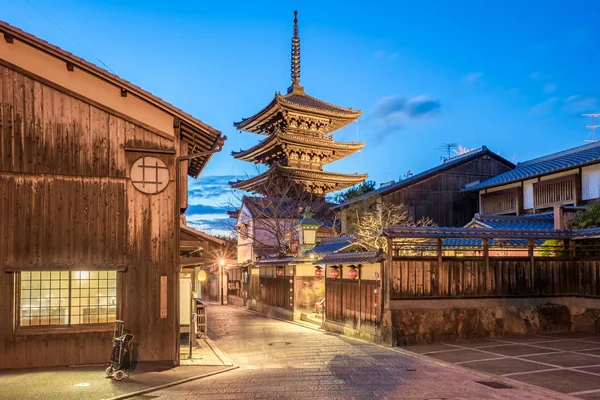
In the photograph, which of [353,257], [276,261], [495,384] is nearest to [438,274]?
[353,257]

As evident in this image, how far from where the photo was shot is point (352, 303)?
860 inches

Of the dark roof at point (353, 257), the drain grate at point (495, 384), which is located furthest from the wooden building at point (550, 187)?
the drain grate at point (495, 384)

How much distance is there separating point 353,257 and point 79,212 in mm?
10435

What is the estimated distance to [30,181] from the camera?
14.1 m

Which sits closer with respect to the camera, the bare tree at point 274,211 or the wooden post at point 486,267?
the wooden post at point 486,267

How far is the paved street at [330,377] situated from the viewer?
11.2m

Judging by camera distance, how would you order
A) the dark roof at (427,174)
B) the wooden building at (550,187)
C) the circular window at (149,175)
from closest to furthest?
the circular window at (149,175)
the wooden building at (550,187)
the dark roof at (427,174)

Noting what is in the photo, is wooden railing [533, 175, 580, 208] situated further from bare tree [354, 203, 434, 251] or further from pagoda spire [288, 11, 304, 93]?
pagoda spire [288, 11, 304, 93]

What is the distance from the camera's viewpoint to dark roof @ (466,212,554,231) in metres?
26.0

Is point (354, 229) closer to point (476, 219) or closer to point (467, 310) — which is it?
point (476, 219)

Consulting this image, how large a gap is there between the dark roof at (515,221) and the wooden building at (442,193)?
385 inches

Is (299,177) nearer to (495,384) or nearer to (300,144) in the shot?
(300,144)

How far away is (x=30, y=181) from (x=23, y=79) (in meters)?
2.66

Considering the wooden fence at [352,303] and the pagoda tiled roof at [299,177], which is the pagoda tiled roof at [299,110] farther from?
the wooden fence at [352,303]
